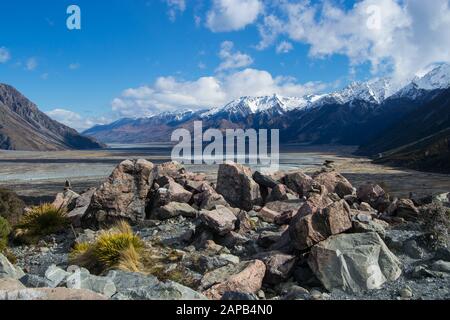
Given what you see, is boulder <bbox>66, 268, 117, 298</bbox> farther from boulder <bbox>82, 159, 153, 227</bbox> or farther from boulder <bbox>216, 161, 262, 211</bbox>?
boulder <bbox>216, 161, 262, 211</bbox>

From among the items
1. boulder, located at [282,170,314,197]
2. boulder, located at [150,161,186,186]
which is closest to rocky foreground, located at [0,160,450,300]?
boulder, located at [282,170,314,197]

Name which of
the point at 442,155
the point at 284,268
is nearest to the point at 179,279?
the point at 284,268

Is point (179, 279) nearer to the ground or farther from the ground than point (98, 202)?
nearer to the ground

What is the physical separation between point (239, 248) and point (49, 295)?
660cm

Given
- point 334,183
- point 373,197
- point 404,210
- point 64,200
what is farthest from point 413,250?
point 64,200

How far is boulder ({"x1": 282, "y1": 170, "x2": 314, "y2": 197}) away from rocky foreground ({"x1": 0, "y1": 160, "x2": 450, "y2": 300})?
1.69 metres

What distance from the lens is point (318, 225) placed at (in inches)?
425

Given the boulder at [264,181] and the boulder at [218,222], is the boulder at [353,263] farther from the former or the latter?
the boulder at [264,181]

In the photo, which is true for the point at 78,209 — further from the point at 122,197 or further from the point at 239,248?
the point at 239,248

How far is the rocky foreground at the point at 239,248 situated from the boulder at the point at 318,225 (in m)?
0.02

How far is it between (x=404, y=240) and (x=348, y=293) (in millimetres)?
3984

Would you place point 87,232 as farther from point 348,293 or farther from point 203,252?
point 348,293

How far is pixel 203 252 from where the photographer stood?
493 inches

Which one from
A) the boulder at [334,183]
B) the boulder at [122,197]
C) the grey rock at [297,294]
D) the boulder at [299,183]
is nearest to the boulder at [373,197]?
the boulder at [334,183]
